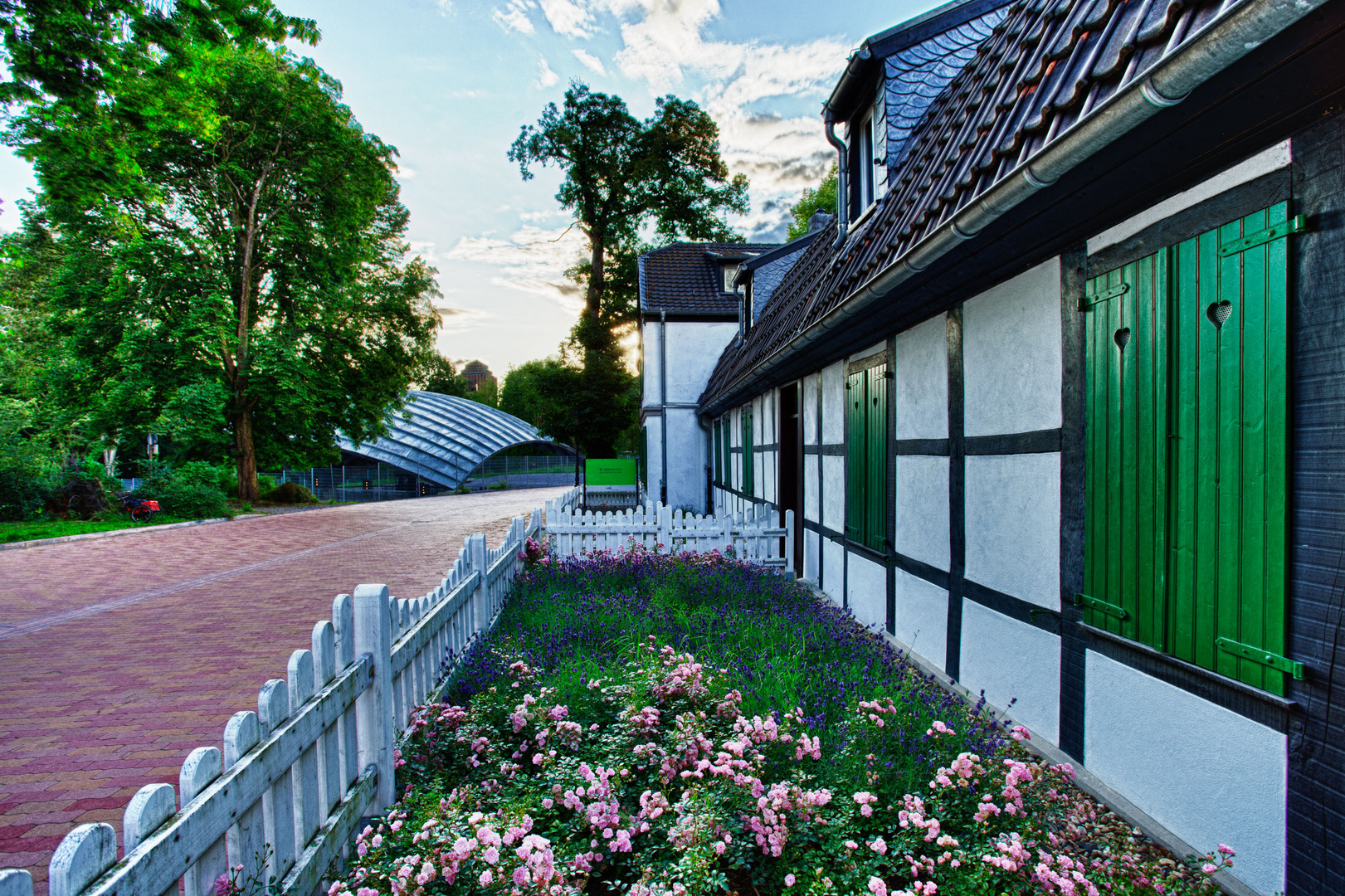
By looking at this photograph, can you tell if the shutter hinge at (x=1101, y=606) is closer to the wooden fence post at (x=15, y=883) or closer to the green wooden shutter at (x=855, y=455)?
the green wooden shutter at (x=855, y=455)

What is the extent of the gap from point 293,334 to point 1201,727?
2387 centimetres

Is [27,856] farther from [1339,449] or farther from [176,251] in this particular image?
[176,251]

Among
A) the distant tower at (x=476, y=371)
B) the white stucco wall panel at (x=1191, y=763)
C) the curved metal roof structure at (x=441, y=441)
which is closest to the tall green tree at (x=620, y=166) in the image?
the curved metal roof structure at (x=441, y=441)

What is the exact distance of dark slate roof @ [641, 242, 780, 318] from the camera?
18578 millimetres

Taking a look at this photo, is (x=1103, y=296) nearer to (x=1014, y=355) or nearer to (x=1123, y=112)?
(x=1014, y=355)

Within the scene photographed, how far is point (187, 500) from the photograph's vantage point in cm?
1677

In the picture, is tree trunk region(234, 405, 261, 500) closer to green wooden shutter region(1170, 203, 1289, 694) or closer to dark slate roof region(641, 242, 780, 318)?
dark slate roof region(641, 242, 780, 318)

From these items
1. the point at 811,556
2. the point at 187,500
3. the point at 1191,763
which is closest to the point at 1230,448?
the point at 1191,763

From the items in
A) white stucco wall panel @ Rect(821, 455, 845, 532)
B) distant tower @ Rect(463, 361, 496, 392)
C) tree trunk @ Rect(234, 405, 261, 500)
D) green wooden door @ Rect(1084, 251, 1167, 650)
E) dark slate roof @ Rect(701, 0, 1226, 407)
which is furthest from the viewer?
distant tower @ Rect(463, 361, 496, 392)

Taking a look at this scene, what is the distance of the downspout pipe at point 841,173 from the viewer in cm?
654

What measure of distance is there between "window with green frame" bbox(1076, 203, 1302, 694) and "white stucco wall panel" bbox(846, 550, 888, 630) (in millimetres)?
2490

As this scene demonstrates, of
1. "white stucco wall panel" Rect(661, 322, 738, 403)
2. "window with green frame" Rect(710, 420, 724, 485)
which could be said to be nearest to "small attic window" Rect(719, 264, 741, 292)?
"white stucco wall panel" Rect(661, 322, 738, 403)

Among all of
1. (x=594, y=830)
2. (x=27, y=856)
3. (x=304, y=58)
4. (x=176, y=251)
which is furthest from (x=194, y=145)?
(x=594, y=830)

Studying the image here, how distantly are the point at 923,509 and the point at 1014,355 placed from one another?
4.70ft
